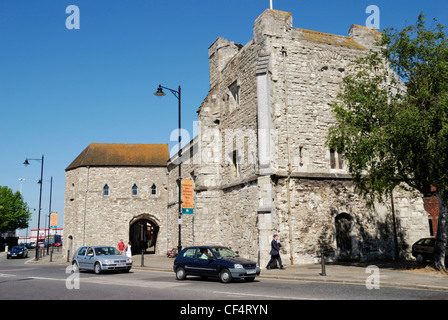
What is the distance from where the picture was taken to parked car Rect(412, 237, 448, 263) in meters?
17.7

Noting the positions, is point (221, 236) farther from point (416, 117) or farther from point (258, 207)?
point (416, 117)

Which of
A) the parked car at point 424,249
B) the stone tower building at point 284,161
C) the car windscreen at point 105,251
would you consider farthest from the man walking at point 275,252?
the car windscreen at point 105,251

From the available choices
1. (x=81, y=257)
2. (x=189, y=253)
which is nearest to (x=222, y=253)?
(x=189, y=253)

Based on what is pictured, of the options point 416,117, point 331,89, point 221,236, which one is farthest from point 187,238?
point 416,117

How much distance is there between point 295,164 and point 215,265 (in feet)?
24.9

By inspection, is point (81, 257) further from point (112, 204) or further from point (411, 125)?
point (112, 204)

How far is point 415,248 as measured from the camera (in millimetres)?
18516

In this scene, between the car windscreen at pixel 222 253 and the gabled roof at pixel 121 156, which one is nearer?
the car windscreen at pixel 222 253

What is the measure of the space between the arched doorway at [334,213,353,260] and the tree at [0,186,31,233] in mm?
59569

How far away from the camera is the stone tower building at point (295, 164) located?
17.8m

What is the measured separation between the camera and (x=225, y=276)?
12.6m

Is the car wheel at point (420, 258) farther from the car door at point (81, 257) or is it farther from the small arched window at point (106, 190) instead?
the small arched window at point (106, 190)

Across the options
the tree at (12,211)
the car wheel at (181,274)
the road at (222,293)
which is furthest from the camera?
the tree at (12,211)

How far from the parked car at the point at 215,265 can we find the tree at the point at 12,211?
192 ft
